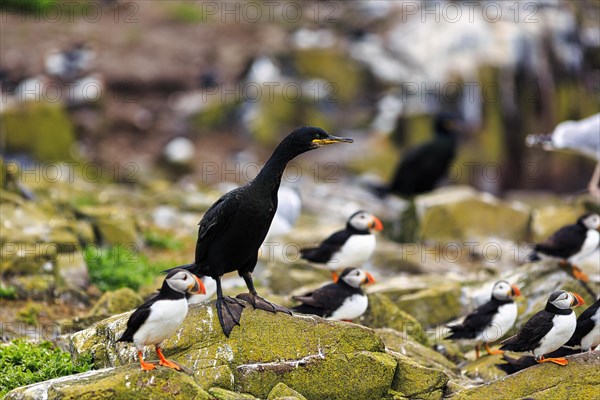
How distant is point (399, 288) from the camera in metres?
10.6

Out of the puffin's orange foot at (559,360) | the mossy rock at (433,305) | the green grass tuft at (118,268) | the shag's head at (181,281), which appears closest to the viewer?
the shag's head at (181,281)

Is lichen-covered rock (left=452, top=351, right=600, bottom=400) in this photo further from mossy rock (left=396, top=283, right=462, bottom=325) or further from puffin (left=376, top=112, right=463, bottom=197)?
puffin (left=376, top=112, right=463, bottom=197)

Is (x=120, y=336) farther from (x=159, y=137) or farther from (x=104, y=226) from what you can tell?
(x=159, y=137)

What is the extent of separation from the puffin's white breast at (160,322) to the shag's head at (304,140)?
1.63 m

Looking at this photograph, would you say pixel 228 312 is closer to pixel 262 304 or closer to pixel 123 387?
pixel 262 304

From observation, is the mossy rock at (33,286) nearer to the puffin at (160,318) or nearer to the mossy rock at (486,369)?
the puffin at (160,318)

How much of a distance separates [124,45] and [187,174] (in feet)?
17.8

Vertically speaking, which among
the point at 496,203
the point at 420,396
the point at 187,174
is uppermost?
the point at 420,396

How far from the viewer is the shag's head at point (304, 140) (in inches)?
292

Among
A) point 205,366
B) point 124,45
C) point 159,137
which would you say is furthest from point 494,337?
point 124,45

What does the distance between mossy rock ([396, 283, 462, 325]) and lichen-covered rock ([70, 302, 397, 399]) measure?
3018 mm

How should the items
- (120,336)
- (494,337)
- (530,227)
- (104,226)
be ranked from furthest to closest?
1. (530,227)
2. (104,226)
3. (494,337)
4. (120,336)

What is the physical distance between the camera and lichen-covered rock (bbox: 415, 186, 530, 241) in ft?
48.5

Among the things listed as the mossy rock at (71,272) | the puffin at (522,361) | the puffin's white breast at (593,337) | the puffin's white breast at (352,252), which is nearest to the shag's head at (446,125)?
the puffin's white breast at (352,252)
